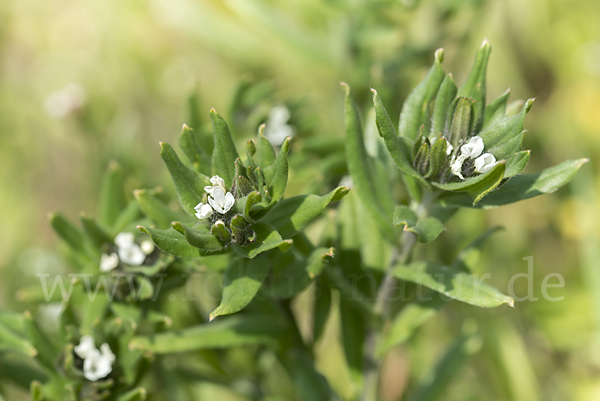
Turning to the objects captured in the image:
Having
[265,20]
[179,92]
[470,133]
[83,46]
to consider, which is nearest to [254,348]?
[470,133]

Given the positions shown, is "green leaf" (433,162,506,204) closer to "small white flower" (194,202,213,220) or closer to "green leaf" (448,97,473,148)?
"green leaf" (448,97,473,148)

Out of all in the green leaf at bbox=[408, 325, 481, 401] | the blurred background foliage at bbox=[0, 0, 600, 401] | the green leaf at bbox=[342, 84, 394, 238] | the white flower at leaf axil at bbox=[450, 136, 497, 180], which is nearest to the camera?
the white flower at leaf axil at bbox=[450, 136, 497, 180]

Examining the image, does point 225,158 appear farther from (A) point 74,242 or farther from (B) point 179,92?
(B) point 179,92

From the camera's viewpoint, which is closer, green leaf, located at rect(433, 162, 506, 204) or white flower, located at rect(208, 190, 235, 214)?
green leaf, located at rect(433, 162, 506, 204)

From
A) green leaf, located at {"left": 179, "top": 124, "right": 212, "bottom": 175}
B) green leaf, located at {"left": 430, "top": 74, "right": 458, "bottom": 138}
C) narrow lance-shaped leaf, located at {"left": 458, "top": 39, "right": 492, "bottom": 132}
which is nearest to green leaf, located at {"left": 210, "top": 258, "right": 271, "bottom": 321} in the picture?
green leaf, located at {"left": 179, "top": 124, "right": 212, "bottom": 175}

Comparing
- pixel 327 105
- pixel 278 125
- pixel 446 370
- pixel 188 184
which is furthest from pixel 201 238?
pixel 327 105

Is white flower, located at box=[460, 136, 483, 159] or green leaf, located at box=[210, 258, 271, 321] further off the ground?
white flower, located at box=[460, 136, 483, 159]

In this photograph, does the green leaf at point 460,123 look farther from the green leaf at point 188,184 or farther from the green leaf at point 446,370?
the green leaf at point 446,370
